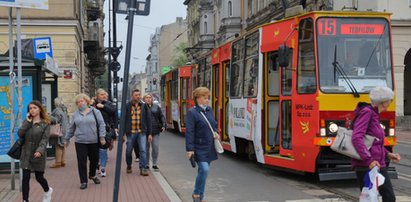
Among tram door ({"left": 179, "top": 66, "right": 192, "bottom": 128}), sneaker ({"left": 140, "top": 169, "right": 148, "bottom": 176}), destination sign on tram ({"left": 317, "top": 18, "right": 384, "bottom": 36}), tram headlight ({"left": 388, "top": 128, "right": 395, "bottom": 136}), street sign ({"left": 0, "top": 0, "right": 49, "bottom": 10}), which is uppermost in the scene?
street sign ({"left": 0, "top": 0, "right": 49, "bottom": 10})

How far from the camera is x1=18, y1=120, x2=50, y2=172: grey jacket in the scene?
24.9 feet

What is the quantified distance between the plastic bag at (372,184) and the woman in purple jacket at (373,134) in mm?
72

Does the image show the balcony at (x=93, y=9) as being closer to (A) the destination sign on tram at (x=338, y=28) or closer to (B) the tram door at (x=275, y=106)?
(B) the tram door at (x=275, y=106)

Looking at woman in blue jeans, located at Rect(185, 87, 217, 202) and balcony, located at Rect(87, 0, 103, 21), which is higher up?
balcony, located at Rect(87, 0, 103, 21)

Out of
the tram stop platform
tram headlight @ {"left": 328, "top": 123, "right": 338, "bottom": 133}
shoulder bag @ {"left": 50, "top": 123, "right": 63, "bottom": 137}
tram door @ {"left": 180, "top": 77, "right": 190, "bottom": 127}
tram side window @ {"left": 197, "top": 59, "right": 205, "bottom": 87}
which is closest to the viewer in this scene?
the tram stop platform

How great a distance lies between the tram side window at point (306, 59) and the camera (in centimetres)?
945

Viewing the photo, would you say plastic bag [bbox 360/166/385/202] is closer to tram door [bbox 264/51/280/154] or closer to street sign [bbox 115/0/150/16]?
street sign [bbox 115/0/150/16]

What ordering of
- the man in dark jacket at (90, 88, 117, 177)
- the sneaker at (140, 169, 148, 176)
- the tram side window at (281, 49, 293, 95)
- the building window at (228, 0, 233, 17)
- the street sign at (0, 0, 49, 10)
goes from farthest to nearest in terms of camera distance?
the building window at (228, 0, 233, 17), the sneaker at (140, 169, 148, 176), the man in dark jacket at (90, 88, 117, 177), the tram side window at (281, 49, 293, 95), the street sign at (0, 0, 49, 10)

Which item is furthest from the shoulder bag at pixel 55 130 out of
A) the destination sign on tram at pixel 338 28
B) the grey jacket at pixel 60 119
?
the destination sign on tram at pixel 338 28

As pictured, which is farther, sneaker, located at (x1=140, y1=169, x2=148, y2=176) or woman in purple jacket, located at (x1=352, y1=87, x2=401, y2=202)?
sneaker, located at (x1=140, y1=169, x2=148, y2=176)

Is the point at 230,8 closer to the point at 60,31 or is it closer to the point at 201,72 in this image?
the point at 60,31

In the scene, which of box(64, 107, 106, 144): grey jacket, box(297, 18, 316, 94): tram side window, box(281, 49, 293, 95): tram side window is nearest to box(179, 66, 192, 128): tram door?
box(281, 49, 293, 95): tram side window

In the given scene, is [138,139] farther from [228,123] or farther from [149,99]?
[228,123]

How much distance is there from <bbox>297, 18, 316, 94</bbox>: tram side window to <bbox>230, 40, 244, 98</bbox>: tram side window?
289cm
